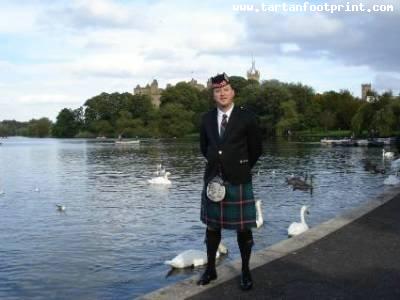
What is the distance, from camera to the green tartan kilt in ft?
21.6

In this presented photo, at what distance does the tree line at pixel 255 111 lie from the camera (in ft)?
253

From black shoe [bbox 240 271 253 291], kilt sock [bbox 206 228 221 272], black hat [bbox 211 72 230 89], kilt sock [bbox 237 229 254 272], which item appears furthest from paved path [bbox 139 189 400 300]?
black hat [bbox 211 72 230 89]

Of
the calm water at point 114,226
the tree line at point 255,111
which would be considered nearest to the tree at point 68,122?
the tree line at point 255,111

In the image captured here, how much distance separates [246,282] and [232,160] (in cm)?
150

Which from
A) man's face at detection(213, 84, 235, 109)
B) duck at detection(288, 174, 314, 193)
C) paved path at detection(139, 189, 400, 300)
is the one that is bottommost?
duck at detection(288, 174, 314, 193)

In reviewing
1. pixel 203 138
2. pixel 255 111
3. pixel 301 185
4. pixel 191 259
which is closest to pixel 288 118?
pixel 255 111

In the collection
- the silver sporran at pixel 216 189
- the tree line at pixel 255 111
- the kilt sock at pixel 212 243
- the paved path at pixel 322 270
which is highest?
the tree line at pixel 255 111

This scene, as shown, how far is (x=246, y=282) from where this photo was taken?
6555 millimetres

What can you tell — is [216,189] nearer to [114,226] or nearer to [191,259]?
[191,259]

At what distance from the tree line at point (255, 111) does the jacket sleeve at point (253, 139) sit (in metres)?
68.2

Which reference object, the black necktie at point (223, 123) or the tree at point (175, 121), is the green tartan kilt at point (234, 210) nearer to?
the black necktie at point (223, 123)

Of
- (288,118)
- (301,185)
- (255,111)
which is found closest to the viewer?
(301,185)

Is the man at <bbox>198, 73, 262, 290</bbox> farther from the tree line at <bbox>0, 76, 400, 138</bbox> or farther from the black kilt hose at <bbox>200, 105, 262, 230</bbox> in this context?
the tree line at <bbox>0, 76, 400, 138</bbox>

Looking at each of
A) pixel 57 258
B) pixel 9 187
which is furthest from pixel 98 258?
pixel 9 187
